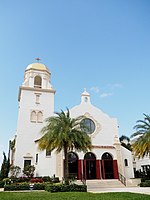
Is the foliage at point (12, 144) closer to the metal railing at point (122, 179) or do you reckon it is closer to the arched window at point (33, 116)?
the arched window at point (33, 116)

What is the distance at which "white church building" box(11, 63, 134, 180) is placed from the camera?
2758cm

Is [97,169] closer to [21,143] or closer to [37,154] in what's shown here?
[37,154]

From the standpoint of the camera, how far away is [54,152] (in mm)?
27391

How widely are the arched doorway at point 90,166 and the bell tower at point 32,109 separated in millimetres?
6908

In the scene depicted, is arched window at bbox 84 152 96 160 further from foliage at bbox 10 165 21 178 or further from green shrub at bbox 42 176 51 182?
foliage at bbox 10 165 21 178

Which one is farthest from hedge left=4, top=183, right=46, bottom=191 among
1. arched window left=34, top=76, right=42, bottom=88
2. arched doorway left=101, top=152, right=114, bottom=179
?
arched window left=34, top=76, right=42, bottom=88

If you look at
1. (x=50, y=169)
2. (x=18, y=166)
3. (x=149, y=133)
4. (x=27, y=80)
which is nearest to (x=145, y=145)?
(x=149, y=133)

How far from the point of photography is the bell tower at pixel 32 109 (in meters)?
28.4

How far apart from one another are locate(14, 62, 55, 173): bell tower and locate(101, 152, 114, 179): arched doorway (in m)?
9.43

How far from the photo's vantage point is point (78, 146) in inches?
773

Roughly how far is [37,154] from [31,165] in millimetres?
1596

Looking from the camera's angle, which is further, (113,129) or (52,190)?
Answer: (113,129)

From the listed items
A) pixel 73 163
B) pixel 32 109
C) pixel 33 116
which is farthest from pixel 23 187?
pixel 32 109

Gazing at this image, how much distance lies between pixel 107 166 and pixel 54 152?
Result: 786 centimetres
